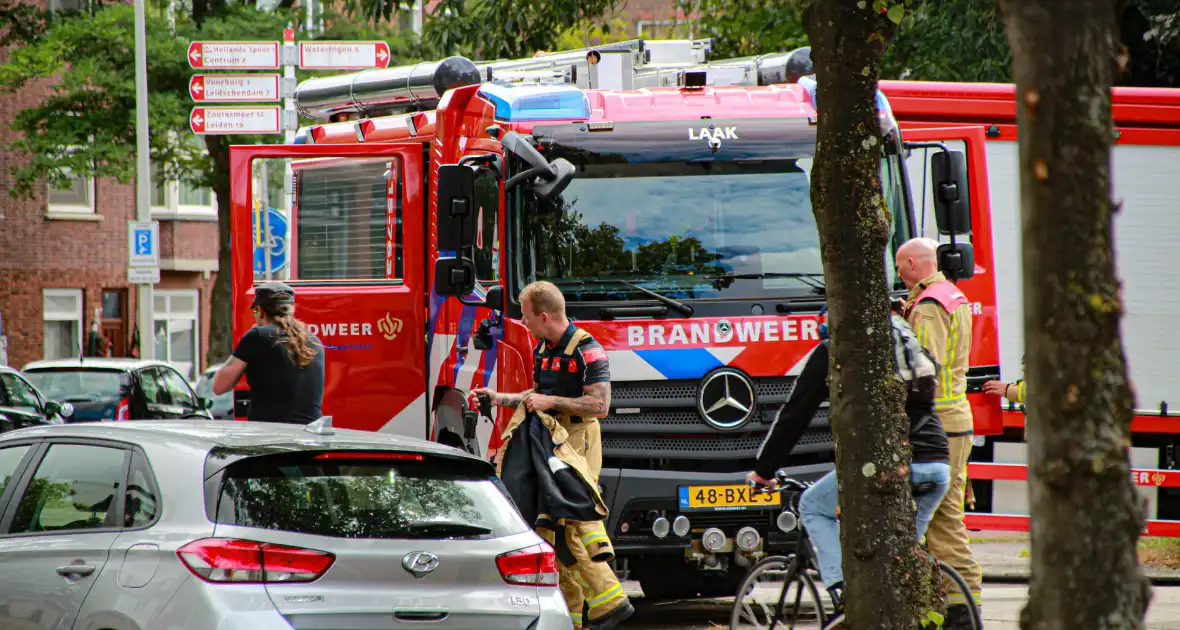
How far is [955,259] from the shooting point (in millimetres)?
9234

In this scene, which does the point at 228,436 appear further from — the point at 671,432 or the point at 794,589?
the point at 671,432

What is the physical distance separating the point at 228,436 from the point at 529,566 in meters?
1.16

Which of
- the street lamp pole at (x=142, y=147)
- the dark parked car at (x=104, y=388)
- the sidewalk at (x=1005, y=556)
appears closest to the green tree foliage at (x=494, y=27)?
the dark parked car at (x=104, y=388)

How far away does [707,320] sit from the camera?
868 centimetres

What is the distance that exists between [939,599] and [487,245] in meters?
3.68

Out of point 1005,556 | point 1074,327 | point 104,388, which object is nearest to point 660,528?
point 1005,556

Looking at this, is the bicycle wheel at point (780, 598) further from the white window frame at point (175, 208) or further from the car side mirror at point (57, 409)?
the white window frame at point (175, 208)

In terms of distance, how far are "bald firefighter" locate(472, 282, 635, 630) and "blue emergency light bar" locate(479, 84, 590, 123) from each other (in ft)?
4.47

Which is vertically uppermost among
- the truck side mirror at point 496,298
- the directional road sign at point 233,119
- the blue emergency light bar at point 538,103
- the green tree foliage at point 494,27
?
the green tree foliage at point 494,27

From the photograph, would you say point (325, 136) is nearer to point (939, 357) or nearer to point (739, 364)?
point (739, 364)

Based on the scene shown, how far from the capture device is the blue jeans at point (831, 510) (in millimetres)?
7277

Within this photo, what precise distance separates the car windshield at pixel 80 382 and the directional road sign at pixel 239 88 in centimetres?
413

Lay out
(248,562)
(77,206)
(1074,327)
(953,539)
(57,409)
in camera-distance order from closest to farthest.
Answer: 1. (1074,327)
2. (248,562)
3. (953,539)
4. (57,409)
5. (77,206)

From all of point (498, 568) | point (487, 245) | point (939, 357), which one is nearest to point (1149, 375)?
point (939, 357)
